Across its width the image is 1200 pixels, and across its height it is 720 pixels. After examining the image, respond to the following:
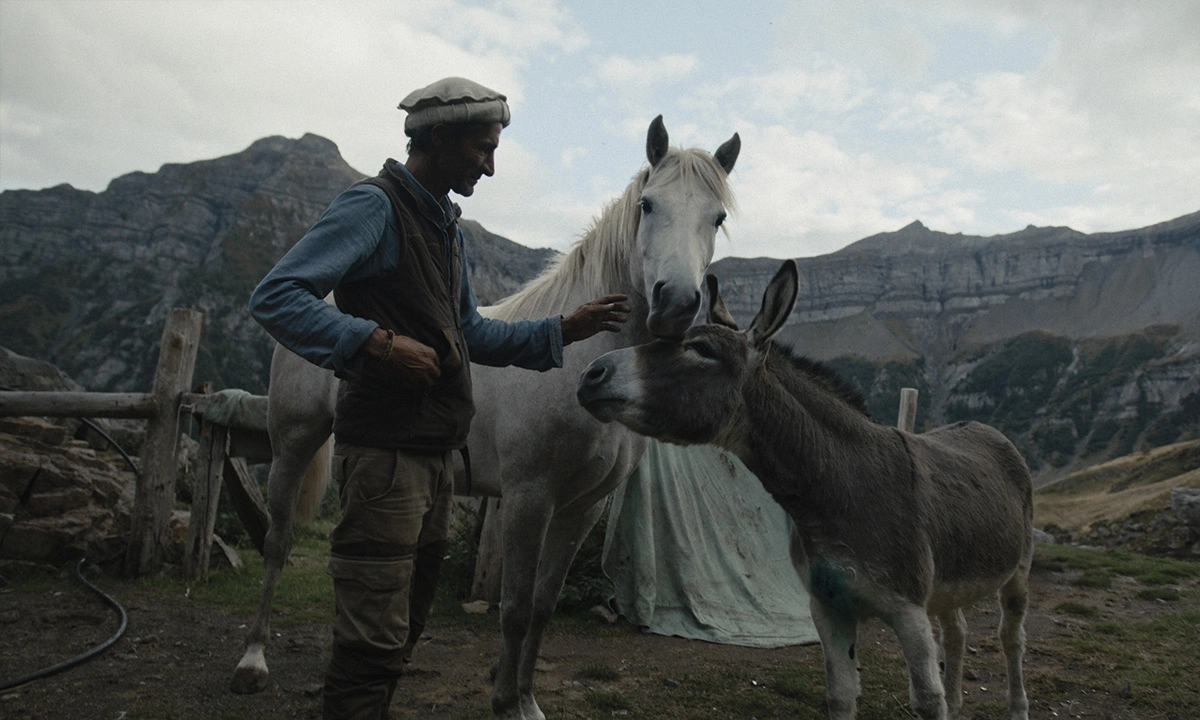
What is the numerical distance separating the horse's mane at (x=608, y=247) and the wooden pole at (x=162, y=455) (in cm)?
512

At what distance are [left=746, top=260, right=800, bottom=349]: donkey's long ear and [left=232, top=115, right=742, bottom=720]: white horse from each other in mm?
289

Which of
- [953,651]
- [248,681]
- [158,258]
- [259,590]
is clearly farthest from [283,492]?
[158,258]

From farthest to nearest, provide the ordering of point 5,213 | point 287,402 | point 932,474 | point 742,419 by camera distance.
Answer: point 5,213 < point 287,402 < point 932,474 < point 742,419

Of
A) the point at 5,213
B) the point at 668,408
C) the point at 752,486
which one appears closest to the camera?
the point at 668,408

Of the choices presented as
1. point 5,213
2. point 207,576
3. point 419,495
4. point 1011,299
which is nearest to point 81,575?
point 207,576

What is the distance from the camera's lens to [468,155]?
238 cm

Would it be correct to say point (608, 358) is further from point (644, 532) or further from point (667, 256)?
point (644, 532)

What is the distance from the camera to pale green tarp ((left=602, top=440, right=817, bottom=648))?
681 centimetres

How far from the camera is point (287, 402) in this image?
4938mm

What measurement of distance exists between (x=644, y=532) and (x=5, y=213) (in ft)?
477

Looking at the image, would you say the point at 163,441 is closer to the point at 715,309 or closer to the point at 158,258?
the point at 715,309

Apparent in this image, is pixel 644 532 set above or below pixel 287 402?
below

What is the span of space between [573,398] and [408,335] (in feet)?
4.52

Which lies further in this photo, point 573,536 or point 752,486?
point 752,486
